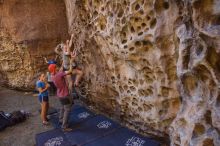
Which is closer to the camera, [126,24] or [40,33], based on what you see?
[126,24]

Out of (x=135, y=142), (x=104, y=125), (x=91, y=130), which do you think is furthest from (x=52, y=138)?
(x=135, y=142)

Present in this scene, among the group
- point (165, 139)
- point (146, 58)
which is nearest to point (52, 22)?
point (146, 58)

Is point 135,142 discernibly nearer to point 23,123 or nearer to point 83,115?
point 83,115

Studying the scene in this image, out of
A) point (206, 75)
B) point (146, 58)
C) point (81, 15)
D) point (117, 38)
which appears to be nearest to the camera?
point (206, 75)

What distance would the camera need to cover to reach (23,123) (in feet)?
18.6

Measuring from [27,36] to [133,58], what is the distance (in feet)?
15.1

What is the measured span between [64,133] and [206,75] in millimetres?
3106

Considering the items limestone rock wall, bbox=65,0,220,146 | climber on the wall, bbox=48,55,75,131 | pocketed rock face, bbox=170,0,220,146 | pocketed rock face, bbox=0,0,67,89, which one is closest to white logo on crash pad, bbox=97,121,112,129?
limestone rock wall, bbox=65,0,220,146

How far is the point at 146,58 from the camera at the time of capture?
153 inches

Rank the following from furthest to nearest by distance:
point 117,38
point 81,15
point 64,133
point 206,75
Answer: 1. point 81,15
2. point 64,133
3. point 117,38
4. point 206,75

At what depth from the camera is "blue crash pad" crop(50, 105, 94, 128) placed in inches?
206

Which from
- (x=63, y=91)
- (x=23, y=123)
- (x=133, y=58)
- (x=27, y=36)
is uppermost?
(x=27, y=36)

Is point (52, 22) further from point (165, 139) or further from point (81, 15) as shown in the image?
point (165, 139)

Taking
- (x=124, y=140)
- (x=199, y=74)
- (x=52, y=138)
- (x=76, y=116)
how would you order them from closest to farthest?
(x=199, y=74) → (x=124, y=140) → (x=52, y=138) → (x=76, y=116)
